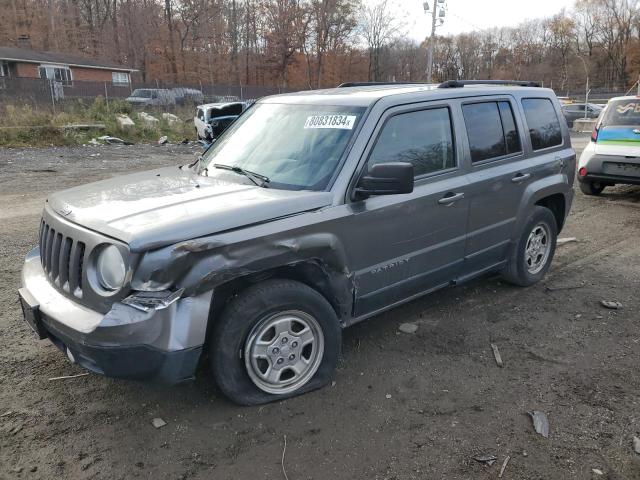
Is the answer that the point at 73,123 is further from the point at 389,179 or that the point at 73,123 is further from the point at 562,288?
the point at 389,179

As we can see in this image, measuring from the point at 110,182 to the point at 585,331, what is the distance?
3944mm

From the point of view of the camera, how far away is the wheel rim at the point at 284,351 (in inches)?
122

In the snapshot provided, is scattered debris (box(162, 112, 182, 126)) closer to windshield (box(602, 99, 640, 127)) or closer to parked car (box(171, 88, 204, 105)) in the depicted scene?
parked car (box(171, 88, 204, 105))

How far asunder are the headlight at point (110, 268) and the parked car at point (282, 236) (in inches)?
0.4

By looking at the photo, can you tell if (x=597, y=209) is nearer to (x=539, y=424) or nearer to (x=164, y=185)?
(x=539, y=424)

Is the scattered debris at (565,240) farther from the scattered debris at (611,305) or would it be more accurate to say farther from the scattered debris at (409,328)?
the scattered debris at (409,328)

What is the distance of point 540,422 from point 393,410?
864mm

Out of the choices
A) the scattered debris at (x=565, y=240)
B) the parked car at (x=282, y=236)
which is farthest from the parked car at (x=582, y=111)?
the parked car at (x=282, y=236)

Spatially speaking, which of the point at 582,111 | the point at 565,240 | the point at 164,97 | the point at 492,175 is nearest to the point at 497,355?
the point at 492,175

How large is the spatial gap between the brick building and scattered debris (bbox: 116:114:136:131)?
53.7ft

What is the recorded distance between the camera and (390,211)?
3578 mm

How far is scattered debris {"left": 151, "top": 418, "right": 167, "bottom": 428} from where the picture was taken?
121 inches

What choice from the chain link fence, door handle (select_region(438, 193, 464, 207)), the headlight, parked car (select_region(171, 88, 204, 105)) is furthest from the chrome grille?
parked car (select_region(171, 88, 204, 105))

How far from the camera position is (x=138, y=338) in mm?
2656
